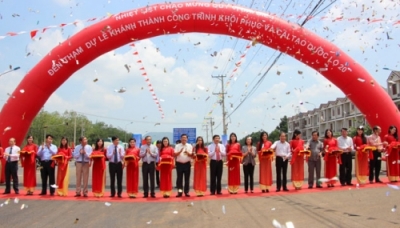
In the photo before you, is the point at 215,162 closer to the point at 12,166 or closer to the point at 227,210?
the point at 227,210

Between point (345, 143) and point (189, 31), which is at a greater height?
point (189, 31)

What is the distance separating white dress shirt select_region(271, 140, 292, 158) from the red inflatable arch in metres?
2.94

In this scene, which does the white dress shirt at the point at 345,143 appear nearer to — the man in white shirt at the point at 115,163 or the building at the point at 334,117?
the man in white shirt at the point at 115,163

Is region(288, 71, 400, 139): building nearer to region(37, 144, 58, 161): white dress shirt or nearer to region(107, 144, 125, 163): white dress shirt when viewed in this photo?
region(107, 144, 125, 163): white dress shirt

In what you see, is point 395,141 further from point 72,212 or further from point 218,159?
point 72,212

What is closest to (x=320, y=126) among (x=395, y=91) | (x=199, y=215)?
(x=395, y=91)

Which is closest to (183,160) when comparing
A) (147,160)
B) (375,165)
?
(147,160)

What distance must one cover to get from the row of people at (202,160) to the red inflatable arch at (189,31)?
5.66 feet

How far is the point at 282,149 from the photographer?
974 centimetres

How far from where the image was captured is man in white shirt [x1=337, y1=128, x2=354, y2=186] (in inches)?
391

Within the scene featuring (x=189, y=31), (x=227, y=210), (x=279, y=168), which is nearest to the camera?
(x=227, y=210)

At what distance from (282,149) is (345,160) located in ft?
4.93

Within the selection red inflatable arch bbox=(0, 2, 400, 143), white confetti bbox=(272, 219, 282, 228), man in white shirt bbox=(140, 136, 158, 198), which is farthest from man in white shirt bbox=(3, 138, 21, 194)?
white confetti bbox=(272, 219, 282, 228)

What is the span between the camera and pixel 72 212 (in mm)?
7418
